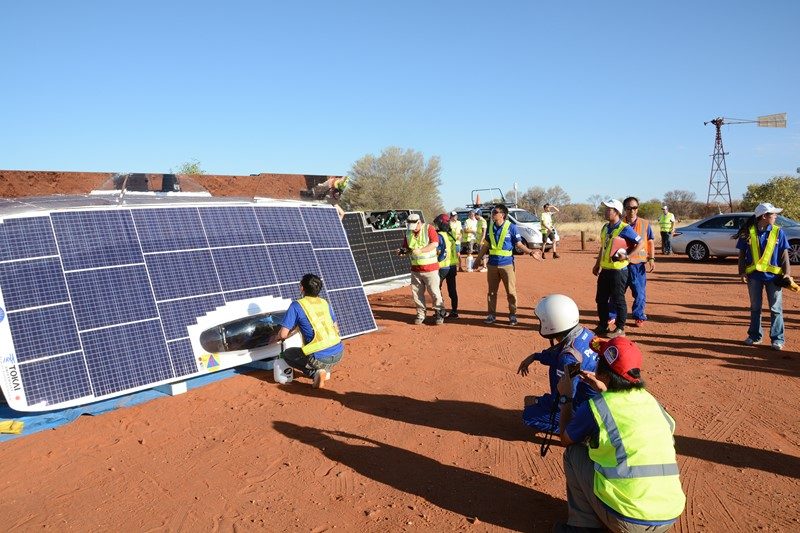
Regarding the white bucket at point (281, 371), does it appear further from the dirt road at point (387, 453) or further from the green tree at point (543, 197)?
the green tree at point (543, 197)

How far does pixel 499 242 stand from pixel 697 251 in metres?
12.6

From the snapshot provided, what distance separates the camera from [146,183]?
959 cm

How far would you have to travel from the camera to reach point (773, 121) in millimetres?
38812

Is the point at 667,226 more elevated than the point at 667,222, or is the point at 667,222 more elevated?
the point at 667,222

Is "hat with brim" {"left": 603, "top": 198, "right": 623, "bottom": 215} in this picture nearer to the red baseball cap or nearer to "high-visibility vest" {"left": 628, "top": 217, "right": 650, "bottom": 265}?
"high-visibility vest" {"left": 628, "top": 217, "right": 650, "bottom": 265}

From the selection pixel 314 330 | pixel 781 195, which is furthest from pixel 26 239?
pixel 781 195

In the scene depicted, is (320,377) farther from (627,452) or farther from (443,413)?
(627,452)

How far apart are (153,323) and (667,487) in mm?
5639

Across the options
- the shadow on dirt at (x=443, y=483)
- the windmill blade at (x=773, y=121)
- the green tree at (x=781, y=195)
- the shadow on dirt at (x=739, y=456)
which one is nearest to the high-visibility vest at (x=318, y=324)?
the shadow on dirt at (x=443, y=483)

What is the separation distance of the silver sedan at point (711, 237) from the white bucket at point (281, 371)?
53.1 feet

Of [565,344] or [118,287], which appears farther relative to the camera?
[118,287]

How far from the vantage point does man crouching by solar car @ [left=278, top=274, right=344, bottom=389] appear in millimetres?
6762

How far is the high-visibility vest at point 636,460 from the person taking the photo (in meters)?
3.25

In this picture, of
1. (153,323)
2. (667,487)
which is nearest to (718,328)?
(667,487)
